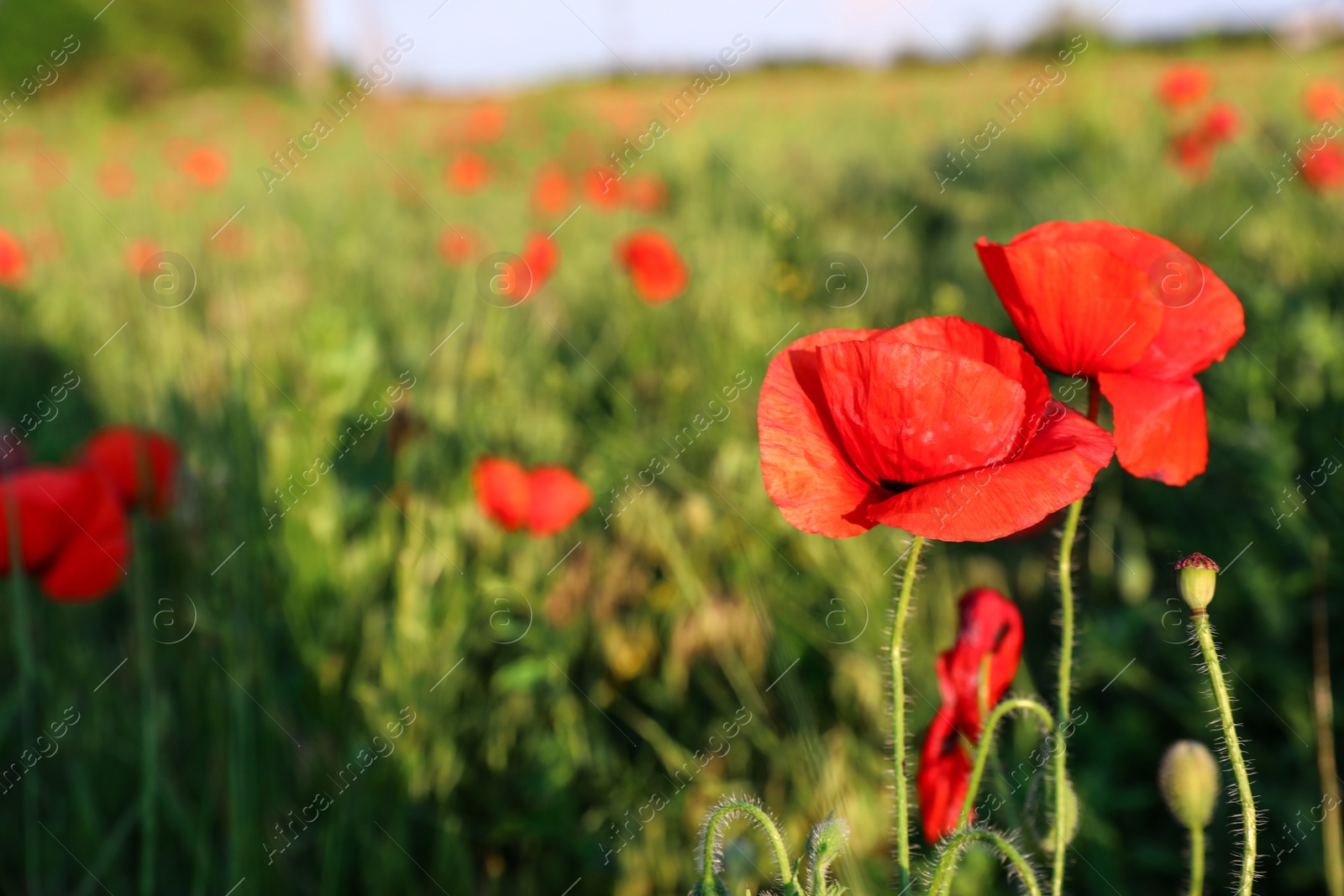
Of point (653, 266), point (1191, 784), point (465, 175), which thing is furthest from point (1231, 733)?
point (465, 175)

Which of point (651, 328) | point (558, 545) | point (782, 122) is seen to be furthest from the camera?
point (782, 122)

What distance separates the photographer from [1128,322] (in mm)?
544

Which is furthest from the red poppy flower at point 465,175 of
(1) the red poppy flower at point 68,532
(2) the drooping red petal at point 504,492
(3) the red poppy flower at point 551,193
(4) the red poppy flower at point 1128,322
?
(4) the red poppy flower at point 1128,322

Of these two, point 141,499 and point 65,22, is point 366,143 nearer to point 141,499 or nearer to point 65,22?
point 141,499

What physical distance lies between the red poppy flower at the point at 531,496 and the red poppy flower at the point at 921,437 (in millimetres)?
894

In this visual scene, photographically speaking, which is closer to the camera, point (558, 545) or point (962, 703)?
point (962, 703)

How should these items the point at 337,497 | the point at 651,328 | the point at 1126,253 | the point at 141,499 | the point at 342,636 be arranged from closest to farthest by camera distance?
the point at 1126,253
the point at 141,499
the point at 342,636
the point at 337,497
the point at 651,328

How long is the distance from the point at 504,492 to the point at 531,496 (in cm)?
4

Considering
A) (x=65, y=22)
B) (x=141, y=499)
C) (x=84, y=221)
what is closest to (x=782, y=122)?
(x=84, y=221)

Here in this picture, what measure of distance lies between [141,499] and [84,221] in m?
3.36

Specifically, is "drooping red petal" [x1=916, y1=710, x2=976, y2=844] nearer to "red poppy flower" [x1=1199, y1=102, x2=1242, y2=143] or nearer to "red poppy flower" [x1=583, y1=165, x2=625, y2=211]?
"red poppy flower" [x1=1199, y1=102, x2=1242, y2=143]

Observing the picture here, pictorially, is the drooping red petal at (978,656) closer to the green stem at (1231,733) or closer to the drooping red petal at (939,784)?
the drooping red petal at (939,784)

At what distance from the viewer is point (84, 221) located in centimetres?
402

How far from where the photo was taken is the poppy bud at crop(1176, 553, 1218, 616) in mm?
436
